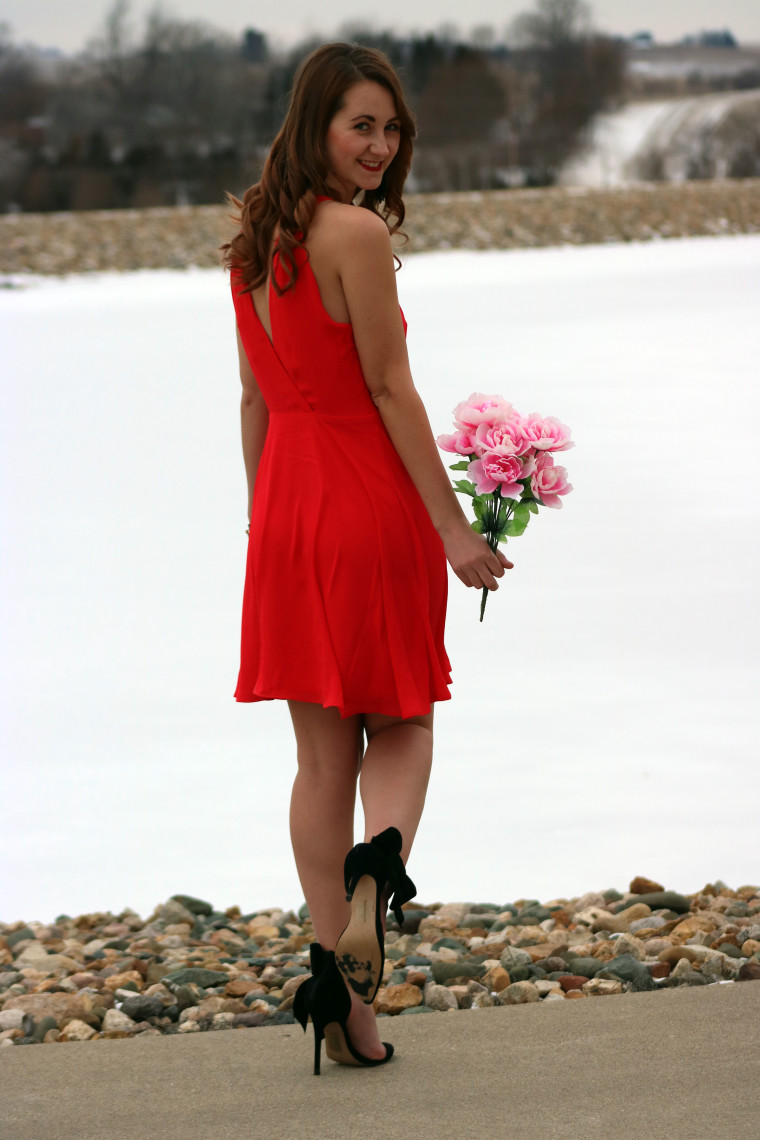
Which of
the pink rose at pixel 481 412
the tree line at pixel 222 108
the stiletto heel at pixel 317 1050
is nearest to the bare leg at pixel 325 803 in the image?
the stiletto heel at pixel 317 1050

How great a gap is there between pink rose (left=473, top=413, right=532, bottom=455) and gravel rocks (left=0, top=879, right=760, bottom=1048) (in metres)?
0.98

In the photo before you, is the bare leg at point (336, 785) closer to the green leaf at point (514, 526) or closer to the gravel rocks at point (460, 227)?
the green leaf at point (514, 526)

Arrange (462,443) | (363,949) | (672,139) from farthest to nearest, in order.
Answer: (672,139) → (462,443) → (363,949)

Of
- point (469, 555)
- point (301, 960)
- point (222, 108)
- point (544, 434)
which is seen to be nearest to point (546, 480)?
point (544, 434)

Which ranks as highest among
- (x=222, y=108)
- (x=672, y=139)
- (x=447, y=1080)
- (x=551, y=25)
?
(x=551, y=25)

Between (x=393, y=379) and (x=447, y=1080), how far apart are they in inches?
38.9

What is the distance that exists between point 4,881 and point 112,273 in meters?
21.4

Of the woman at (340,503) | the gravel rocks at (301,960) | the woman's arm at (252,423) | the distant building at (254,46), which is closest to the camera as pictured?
the woman at (340,503)

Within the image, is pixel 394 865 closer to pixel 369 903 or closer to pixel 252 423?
pixel 369 903

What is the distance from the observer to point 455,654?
6305mm

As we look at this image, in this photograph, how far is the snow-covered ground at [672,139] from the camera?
33125 millimetres

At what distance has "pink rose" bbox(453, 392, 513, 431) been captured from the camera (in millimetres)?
2219

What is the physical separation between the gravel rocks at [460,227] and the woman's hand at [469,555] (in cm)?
2248

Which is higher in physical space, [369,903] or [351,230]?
[351,230]
